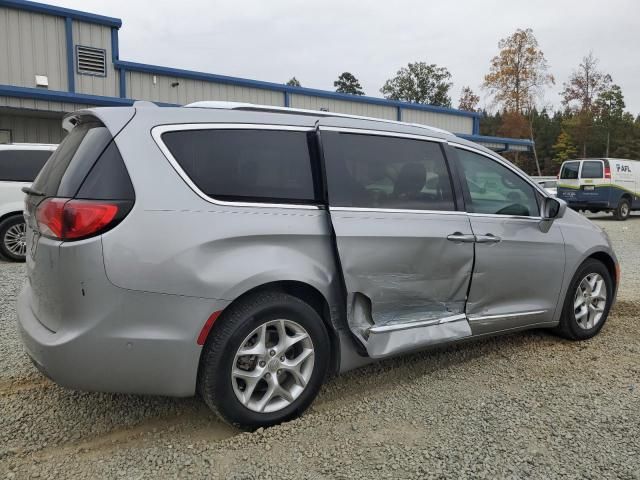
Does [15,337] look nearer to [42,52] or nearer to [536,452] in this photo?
[536,452]

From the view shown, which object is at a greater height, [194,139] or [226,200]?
[194,139]

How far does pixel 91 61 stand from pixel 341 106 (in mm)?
8761

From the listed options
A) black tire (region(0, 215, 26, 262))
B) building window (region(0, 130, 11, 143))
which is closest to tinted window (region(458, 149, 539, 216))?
A: black tire (region(0, 215, 26, 262))

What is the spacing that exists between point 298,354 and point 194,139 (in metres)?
1.30

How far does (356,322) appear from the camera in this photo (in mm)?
3131

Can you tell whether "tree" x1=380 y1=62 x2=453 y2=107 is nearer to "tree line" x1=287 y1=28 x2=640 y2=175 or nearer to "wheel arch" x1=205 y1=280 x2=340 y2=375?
"tree line" x1=287 y1=28 x2=640 y2=175

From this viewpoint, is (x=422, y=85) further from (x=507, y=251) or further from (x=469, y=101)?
(x=507, y=251)

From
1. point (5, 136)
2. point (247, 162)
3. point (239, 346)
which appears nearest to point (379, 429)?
point (239, 346)

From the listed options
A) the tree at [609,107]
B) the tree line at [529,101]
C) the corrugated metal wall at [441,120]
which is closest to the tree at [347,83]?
the tree line at [529,101]

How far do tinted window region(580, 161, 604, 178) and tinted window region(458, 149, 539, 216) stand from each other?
15.6 meters

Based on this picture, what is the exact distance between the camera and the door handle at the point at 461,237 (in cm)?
348

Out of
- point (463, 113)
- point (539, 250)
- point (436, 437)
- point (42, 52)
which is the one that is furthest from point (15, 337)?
point (463, 113)

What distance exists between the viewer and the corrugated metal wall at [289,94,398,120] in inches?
726

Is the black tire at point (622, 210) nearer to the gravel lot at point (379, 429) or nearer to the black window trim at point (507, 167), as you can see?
the black window trim at point (507, 167)
